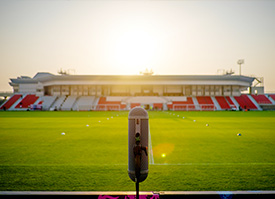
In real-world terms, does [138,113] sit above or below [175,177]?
above

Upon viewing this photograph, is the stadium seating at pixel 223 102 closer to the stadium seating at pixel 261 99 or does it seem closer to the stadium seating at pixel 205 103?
the stadium seating at pixel 205 103

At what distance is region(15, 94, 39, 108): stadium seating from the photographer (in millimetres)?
65500

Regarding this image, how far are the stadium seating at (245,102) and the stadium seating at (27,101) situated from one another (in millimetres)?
64672

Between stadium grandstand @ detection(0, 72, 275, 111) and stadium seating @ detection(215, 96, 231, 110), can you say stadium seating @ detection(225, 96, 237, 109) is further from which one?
stadium seating @ detection(215, 96, 231, 110)

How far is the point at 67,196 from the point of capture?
374 cm

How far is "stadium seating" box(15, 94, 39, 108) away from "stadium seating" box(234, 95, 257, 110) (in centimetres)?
6467

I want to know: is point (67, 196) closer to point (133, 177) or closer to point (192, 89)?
point (133, 177)

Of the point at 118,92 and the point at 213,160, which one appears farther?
the point at 118,92

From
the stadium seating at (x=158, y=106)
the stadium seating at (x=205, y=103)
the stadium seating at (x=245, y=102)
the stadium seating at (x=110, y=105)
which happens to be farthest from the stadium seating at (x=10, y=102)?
the stadium seating at (x=245, y=102)

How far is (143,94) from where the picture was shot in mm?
70562

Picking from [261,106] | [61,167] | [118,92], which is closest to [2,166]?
[61,167]

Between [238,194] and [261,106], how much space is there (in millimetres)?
71333

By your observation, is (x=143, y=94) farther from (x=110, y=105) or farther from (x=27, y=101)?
(x=27, y=101)

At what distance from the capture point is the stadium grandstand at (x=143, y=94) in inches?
2466
